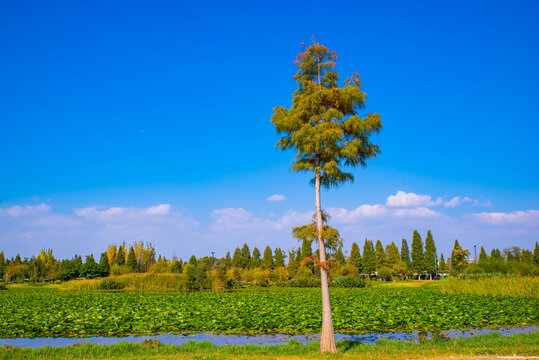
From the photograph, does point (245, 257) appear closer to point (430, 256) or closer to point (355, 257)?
point (355, 257)

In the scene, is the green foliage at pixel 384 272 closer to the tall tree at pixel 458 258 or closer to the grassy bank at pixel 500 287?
the tall tree at pixel 458 258

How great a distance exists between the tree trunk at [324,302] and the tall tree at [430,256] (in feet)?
229

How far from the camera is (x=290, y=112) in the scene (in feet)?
33.8

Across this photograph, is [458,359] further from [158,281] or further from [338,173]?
[158,281]

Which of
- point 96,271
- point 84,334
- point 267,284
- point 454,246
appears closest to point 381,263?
point 454,246

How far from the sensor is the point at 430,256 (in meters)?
71.8

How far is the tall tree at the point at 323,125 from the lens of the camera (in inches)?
384

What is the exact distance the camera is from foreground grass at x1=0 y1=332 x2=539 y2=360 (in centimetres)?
866

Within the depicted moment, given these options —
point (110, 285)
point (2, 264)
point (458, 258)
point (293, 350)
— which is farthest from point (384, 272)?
point (2, 264)

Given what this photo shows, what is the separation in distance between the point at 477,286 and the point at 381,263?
4613 centimetres

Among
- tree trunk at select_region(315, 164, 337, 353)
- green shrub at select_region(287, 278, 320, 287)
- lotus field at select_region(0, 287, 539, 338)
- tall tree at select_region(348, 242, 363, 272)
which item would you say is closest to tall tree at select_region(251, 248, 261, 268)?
tall tree at select_region(348, 242, 363, 272)

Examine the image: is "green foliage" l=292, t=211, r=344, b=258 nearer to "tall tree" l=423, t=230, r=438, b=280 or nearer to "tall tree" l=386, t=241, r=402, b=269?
"tall tree" l=386, t=241, r=402, b=269

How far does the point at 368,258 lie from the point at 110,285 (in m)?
49.3

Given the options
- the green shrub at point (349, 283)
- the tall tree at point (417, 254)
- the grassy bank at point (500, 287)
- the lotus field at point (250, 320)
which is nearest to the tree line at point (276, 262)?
the tall tree at point (417, 254)
